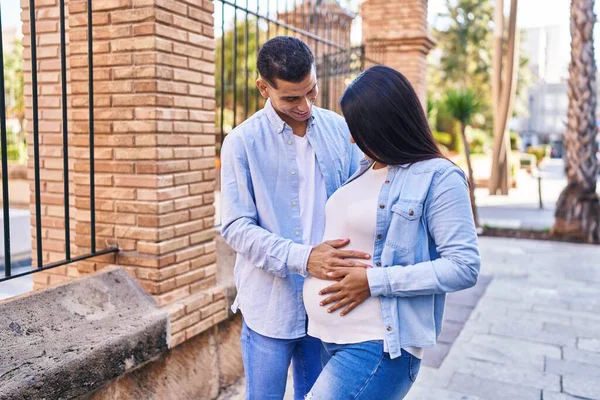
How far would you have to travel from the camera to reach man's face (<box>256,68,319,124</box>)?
6.93 feet

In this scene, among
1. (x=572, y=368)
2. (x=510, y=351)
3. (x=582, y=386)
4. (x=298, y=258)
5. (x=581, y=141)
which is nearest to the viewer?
(x=298, y=258)

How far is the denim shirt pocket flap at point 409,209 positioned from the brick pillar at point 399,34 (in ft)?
22.5

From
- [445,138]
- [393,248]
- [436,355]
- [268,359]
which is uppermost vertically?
[445,138]

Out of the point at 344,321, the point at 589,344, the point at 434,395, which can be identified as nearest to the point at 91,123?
the point at 344,321

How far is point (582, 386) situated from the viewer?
13.1 feet

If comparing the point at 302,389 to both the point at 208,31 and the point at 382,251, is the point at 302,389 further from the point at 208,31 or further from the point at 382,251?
the point at 208,31

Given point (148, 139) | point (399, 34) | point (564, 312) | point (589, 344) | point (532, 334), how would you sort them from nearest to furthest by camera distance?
point (148, 139) < point (589, 344) < point (532, 334) < point (564, 312) < point (399, 34)

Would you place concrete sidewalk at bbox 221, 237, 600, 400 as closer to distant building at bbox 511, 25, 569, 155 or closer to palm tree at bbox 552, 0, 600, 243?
palm tree at bbox 552, 0, 600, 243

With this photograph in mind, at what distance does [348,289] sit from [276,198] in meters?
0.55

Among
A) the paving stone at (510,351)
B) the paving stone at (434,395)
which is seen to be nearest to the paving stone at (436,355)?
the paving stone at (510,351)

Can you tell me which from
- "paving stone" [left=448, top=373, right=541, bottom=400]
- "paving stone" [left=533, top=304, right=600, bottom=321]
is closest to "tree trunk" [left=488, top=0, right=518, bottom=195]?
"paving stone" [left=533, top=304, right=600, bottom=321]

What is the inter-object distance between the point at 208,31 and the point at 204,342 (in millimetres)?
1898

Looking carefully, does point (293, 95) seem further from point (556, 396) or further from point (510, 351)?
point (510, 351)

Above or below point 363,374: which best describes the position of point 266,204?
above
